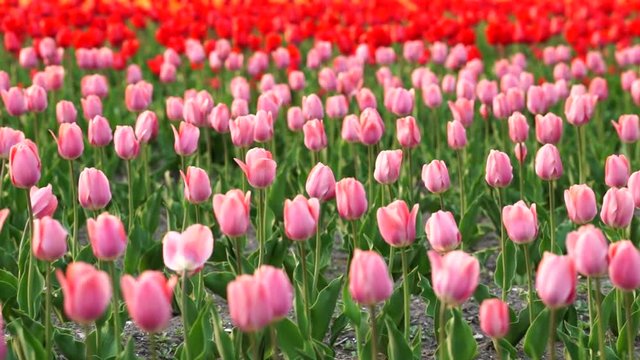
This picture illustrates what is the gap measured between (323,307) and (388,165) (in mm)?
561

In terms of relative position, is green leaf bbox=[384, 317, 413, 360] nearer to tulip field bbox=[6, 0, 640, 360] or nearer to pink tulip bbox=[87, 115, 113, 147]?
tulip field bbox=[6, 0, 640, 360]

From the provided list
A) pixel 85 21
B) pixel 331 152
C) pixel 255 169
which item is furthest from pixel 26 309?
pixel 85 21

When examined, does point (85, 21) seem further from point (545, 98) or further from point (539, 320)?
point (539, 320)

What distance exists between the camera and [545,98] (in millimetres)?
5191

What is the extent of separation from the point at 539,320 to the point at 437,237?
0.37 meters

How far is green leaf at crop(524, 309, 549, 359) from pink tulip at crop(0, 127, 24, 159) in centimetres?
183

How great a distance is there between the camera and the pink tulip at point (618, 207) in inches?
116

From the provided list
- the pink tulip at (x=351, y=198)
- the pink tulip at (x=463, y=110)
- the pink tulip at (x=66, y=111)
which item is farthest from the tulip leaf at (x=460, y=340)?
the pink tulip at (x=66, y=111)

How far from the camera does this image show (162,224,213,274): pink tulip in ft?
8.34

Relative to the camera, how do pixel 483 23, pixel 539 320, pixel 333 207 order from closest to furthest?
1. pixel 539 320
2. pixel 333 207
3. pixel 483 23

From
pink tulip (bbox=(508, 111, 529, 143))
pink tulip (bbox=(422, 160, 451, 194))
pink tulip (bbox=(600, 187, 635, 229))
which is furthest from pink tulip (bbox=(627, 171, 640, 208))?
pink tulip (bbox=(508, 111, 529, 143))

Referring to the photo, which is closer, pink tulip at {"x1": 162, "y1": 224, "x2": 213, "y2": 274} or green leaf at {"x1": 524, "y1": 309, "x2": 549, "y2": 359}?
pink tulip at {"x1": 162, "y1": 224, "x2": 213, "y2": 274}

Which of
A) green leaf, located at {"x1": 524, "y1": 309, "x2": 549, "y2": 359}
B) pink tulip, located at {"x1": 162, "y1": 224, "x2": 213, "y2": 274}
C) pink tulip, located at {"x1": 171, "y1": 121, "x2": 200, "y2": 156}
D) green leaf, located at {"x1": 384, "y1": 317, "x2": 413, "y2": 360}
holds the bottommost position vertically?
green leaf, located at {"x1": 524, "y1": 309, "x2": 549, "y2": 359}

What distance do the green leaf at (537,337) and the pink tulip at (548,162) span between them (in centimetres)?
77
